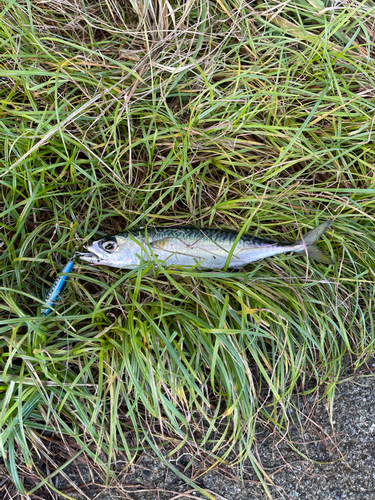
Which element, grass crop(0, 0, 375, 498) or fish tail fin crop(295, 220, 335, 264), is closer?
grass crop(0, 0, 375, 498)

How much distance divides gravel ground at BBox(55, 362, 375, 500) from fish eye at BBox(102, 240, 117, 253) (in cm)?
140

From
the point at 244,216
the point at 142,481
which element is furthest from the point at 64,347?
the point at 244,216

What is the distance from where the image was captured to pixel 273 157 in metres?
2.62

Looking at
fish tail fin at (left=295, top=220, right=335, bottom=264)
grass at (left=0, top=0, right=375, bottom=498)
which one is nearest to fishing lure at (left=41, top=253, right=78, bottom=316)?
grass at (left=0, top=0, right=375, bottom=498)

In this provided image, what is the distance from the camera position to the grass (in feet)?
7.36

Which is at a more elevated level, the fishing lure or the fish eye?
the fish eye

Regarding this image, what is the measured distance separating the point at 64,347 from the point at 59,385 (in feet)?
0.94

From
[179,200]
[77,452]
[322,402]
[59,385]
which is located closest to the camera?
[59,385]

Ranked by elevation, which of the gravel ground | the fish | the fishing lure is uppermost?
the fish

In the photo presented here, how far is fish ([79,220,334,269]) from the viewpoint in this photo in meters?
2.35

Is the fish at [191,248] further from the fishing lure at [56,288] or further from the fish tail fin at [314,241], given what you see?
A: the fishing lure at [56,288]

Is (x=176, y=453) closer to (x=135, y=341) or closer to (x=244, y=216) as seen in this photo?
(x=135, y=341)

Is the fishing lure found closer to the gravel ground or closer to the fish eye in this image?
the fish eye

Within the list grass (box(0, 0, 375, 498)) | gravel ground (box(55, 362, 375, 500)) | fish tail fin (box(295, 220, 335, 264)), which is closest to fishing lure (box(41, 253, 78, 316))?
grass (box(0, 0, 375, 498))
